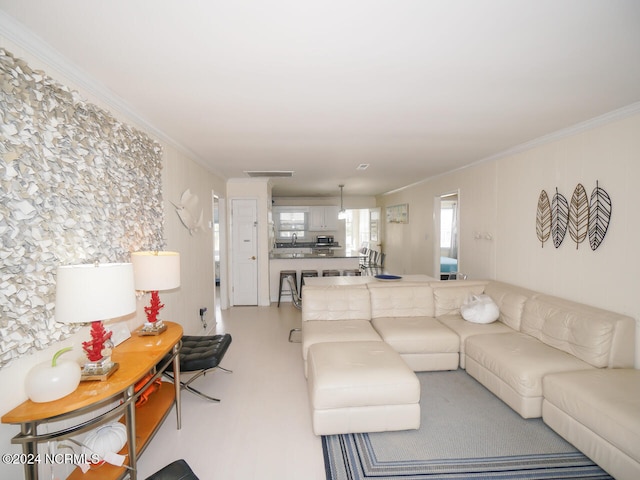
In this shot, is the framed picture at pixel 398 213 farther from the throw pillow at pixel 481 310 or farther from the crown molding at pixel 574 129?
the throw pillow at pixel 481 310

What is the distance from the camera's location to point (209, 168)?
4.58 metres

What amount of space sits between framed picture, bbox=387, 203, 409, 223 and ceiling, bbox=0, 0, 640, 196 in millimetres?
4258

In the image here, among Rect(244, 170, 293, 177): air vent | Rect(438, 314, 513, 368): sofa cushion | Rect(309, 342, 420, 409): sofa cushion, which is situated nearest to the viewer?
Rect(309, 342, 420, 409): sofa cushion

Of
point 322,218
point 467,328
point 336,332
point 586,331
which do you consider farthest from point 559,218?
point 322,218

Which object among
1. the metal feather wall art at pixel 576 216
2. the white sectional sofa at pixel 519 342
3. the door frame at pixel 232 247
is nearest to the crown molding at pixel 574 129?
the metal feather wall art at pixel 576 216

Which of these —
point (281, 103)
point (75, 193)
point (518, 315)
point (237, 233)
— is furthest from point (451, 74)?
point (237, 233)

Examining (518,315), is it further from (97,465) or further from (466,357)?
(97,465)

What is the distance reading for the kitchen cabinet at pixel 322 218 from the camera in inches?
361

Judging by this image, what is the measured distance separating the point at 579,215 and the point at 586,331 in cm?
110

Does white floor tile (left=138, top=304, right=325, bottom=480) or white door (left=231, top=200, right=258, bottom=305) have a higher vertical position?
white door (left=231, top=200, right=258, bottom=305)

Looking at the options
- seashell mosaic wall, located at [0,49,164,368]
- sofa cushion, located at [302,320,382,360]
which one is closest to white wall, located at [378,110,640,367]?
sofa cushion, located at [302,320,382,360]

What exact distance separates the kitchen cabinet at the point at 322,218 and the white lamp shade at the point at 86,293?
25.4ft

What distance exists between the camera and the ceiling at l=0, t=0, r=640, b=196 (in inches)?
53.0

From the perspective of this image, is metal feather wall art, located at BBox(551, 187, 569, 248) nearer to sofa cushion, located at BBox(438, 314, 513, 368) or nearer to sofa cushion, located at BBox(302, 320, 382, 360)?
sofa cushion, located at BBox(438, 314, 513, 368)
